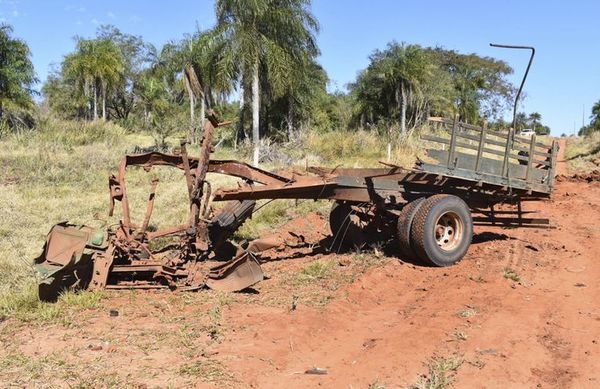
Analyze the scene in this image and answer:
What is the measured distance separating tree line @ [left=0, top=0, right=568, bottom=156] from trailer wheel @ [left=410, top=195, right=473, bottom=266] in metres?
2.47

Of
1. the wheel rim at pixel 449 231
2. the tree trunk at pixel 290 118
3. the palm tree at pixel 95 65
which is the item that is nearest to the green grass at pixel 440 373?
the wheel rim at pixel 449 231

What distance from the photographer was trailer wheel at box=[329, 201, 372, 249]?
8.52 meters

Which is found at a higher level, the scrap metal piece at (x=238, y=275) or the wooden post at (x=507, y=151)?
the wooden post at (x=507, y=151)

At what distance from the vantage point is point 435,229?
752 centimetres

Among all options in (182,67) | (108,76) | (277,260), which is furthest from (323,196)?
(108,76)

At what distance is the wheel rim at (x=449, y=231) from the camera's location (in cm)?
788

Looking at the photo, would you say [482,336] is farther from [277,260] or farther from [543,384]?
[277,260]

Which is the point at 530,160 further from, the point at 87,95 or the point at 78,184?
the point at 87,95

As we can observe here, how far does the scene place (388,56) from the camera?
3038 centimetres

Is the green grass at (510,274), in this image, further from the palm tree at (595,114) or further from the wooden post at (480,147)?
the palm tree at (595,114)

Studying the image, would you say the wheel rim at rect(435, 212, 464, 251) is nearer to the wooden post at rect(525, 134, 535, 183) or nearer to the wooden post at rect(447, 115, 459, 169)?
the wooden post at rect(447, 115, 459, 169)

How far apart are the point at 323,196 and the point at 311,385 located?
11.7ft

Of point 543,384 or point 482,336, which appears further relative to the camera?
point 482,336

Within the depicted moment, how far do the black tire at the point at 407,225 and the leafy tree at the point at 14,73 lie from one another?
2456 cm
